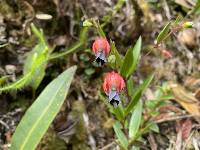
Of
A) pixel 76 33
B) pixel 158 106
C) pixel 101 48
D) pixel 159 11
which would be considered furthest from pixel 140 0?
pixel 101 48

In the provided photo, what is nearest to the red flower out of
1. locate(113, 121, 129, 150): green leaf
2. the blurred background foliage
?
the blurred background foliage

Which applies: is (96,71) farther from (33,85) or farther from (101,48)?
(101,48)

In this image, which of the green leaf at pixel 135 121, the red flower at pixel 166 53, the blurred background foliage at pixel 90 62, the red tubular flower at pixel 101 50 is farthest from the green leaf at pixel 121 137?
the red flower at pixel 166 53

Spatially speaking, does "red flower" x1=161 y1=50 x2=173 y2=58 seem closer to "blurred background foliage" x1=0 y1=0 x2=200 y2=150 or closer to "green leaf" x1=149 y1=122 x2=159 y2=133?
"blurred background foliage" x1=0 y1=0 x2=200 y2=150

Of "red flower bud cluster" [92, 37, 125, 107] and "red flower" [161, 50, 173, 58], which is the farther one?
"red flower" [161, 50, 173, 58]

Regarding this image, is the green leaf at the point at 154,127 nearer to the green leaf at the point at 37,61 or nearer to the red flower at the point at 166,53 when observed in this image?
the red flower at the point at 166,53
